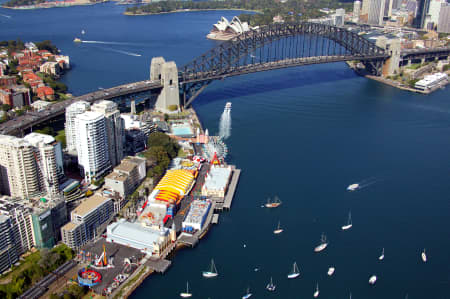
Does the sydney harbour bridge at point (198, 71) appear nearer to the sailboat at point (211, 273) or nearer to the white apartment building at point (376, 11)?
the sailboat at point (211, 273)

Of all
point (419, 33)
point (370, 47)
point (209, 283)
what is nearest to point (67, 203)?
point (209, 283)

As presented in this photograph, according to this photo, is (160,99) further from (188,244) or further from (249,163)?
(188,244)

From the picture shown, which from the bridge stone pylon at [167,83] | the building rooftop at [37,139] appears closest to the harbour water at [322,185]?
the bridge stone pylon at [167,83]

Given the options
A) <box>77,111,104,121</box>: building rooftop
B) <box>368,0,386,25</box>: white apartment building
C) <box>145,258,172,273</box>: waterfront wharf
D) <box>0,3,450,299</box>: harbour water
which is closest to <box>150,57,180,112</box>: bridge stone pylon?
<box>0,3,450,299</box>: harbour water

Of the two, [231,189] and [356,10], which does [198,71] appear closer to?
[231,189]

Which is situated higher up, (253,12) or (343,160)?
(253,12)

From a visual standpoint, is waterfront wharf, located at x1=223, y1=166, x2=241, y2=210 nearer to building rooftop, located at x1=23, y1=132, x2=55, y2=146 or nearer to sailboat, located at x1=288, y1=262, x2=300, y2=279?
sailboat, located at x1=288, y1=262, x2=300, y2=279
